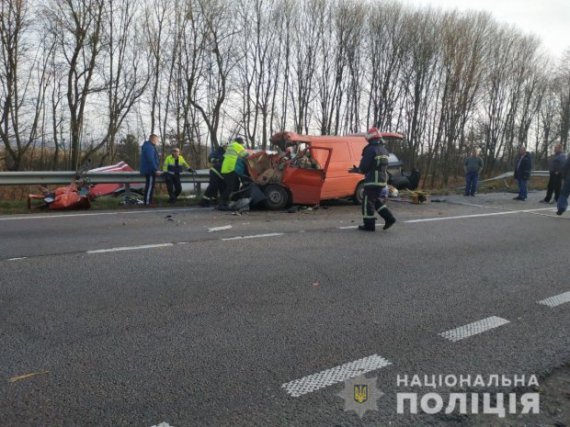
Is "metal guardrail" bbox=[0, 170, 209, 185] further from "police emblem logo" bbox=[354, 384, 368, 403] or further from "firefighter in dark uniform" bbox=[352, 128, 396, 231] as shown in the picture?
"police emblem logo" bbox=[354, 384, 368, 403]

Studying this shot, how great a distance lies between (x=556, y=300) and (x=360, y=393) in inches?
109

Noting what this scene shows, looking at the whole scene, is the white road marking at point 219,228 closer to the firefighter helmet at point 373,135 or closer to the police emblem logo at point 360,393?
the firefighter helmet at point 373,135

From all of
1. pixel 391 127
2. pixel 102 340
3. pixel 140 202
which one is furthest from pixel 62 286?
pixel 391 127

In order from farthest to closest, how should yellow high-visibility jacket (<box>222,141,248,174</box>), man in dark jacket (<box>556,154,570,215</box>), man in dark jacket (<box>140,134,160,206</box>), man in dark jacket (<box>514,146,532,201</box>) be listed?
man in dark jacket (<box>514,146,532,201</box>) → man in dark jacket (<box>140,134,160,206</box>) → yellow high-visibility jacket (<box>222,141,248,174</box>) → man in dark jacket (<box>556,154,570,215</box>)

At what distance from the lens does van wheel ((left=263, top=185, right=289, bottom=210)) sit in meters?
10.8

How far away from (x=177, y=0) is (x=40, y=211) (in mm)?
19700

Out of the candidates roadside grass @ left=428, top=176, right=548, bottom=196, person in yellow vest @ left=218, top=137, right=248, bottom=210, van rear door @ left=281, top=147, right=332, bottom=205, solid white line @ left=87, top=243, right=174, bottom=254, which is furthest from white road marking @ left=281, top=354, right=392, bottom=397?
roadside grass @ left=428, top=176, right=548, bottom=196

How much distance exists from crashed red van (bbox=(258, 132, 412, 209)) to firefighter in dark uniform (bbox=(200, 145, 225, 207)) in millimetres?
1496

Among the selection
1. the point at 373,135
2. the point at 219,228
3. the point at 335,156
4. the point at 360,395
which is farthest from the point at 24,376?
the point at 335,156

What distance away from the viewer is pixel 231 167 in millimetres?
11156

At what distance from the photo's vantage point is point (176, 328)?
342 centimetres

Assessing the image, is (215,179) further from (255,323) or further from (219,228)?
(255,323)

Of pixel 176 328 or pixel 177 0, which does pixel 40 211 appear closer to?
pixel 176 328

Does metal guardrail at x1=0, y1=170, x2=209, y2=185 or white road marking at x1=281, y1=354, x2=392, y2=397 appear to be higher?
metal guardrail at x1=0, y1=170, x2=209, y2=185
